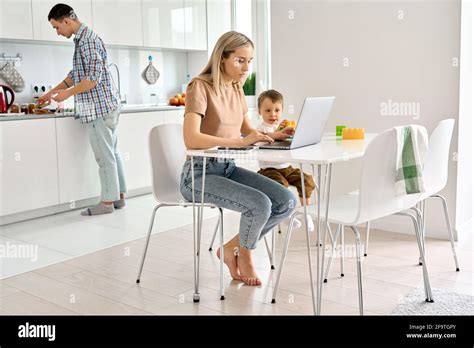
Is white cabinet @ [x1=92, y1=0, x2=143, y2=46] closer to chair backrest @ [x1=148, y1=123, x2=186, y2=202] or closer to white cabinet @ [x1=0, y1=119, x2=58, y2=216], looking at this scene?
white cabinet @ [x1=0, y1=119, x2=58, y2=216]

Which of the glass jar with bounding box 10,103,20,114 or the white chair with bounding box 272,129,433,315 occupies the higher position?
the glass jar with bounding box 10,103,20,114

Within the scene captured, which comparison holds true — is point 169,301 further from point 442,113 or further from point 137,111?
point 137,111

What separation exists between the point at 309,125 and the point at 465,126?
1521 mm

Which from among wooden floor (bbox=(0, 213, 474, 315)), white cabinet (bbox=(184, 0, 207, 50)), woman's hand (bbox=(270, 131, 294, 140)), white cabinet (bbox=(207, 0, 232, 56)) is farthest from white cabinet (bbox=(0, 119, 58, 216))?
white cabinet (bbox=(207, 0, 232, 56))

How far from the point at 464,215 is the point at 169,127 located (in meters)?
1.96

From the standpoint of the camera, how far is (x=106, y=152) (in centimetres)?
433

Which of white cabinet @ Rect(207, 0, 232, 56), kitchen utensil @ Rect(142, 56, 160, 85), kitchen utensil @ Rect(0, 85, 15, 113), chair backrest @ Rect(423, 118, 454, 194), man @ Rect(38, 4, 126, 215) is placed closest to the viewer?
chair backrest @ Rect(423, 118, 454, 194)

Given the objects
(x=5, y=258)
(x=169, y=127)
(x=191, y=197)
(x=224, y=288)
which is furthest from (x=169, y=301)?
(x=5, y=258)

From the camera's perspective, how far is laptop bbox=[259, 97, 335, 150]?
230 centimetres

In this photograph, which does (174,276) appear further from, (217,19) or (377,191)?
(217,19)

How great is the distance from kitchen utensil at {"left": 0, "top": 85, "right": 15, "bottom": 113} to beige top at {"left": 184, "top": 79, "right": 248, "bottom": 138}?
2270 mm

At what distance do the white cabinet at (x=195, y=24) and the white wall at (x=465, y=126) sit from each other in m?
3.07

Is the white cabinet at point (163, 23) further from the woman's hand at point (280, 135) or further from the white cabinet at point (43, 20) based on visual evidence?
the woman's hand at point (280, 135)

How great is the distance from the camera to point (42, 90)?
189 inches
